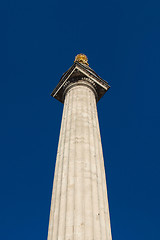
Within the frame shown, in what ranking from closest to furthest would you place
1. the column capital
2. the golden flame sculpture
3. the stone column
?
the stone column, the column capital, the golden flame sculpture

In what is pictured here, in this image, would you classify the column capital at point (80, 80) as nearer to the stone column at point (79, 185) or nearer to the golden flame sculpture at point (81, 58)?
the stone column at point (79, 185)

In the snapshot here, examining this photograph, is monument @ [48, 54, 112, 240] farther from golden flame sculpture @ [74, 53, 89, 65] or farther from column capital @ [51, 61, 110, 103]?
golden flame sculpture @ [74, 53, 89, 65]

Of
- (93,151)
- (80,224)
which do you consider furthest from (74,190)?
(93,151)

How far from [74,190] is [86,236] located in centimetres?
226

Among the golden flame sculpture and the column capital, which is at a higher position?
the golden flame sculpture

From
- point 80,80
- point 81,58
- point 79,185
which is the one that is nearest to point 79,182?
point 79,185

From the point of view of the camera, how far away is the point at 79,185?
37.9 feet

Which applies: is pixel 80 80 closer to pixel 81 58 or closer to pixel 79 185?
pixel 81 58

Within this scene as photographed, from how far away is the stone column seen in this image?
10.1 meters

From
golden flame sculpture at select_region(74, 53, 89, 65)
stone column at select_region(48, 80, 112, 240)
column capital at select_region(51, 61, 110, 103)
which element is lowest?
stone column at select_region(48, 80, 112, 240)

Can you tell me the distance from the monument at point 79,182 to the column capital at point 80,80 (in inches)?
100

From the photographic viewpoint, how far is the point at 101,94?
22.2 m

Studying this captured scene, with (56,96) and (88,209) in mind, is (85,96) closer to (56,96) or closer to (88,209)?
(56,96)

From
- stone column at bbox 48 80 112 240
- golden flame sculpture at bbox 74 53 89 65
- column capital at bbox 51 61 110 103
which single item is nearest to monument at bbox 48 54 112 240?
stone column at bbox 48 80 112 240
